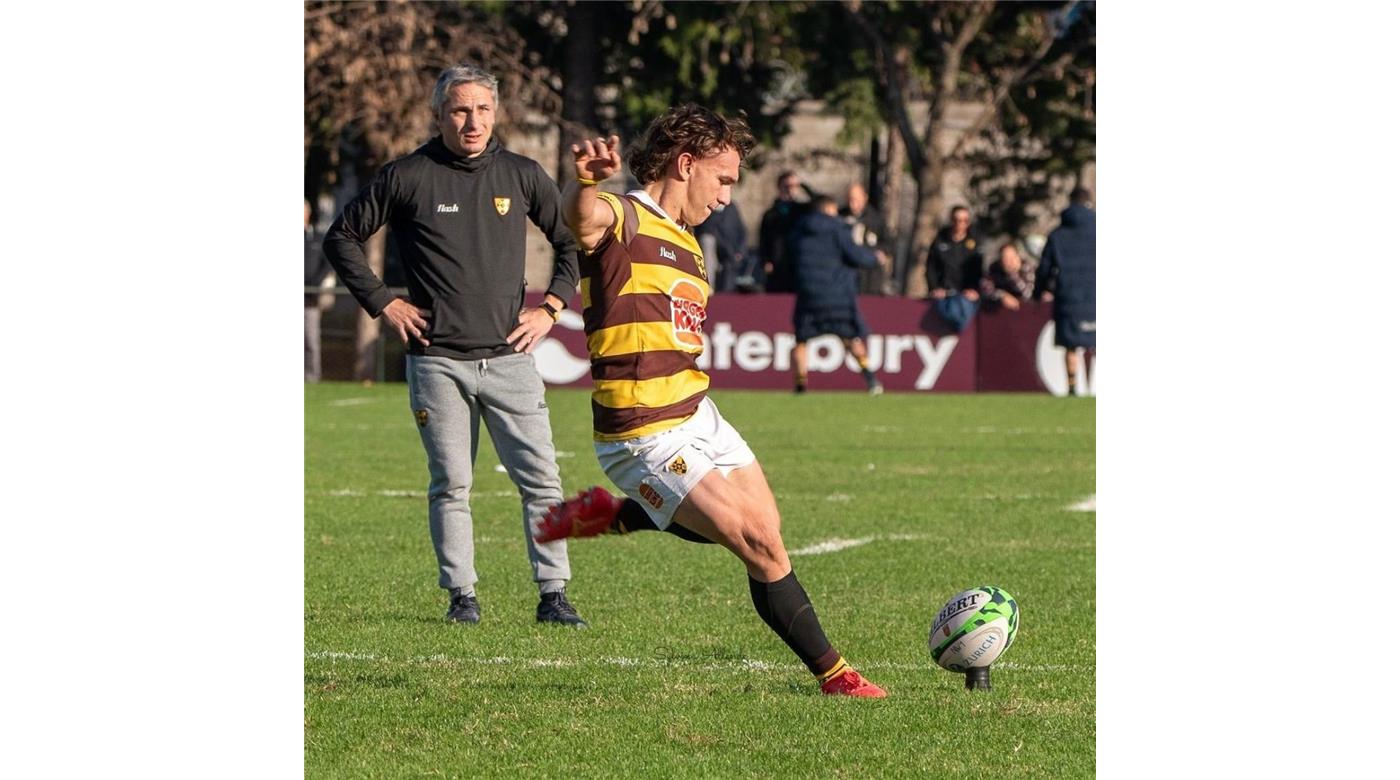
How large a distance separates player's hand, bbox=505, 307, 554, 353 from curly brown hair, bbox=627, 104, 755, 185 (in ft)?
4.86

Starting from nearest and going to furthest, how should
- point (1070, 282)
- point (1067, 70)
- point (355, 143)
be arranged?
point (1070, 282) → point (355, 143) → point (1067, 70)

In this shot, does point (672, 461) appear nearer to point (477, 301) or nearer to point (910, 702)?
point (910, 702)

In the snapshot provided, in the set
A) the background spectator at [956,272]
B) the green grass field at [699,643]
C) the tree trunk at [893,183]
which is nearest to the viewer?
the green grass field at [699,643]

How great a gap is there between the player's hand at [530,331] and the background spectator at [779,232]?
1434 cm

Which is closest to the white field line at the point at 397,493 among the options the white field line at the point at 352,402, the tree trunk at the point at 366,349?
the white field line at the point at 352,402

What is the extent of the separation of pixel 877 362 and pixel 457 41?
388 inches

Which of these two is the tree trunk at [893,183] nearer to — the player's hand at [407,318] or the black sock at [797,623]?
the player's hand at [407,318]

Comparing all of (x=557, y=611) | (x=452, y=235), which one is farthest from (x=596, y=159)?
(x=557, y=611)

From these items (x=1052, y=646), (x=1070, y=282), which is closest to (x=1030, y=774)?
(x=1052, y=646)

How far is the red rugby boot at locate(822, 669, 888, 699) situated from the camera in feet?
21.2

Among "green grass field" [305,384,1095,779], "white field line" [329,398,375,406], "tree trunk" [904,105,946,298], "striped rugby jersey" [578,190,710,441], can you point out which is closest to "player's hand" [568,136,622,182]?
"striped rugby jersey" [578,190,710,441]

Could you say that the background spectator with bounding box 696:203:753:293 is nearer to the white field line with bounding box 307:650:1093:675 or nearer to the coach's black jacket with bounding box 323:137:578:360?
the coach's black jacket with bounding box 323:137:578:360

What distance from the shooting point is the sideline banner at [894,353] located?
22969 mm

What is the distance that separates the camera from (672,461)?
6348mm
